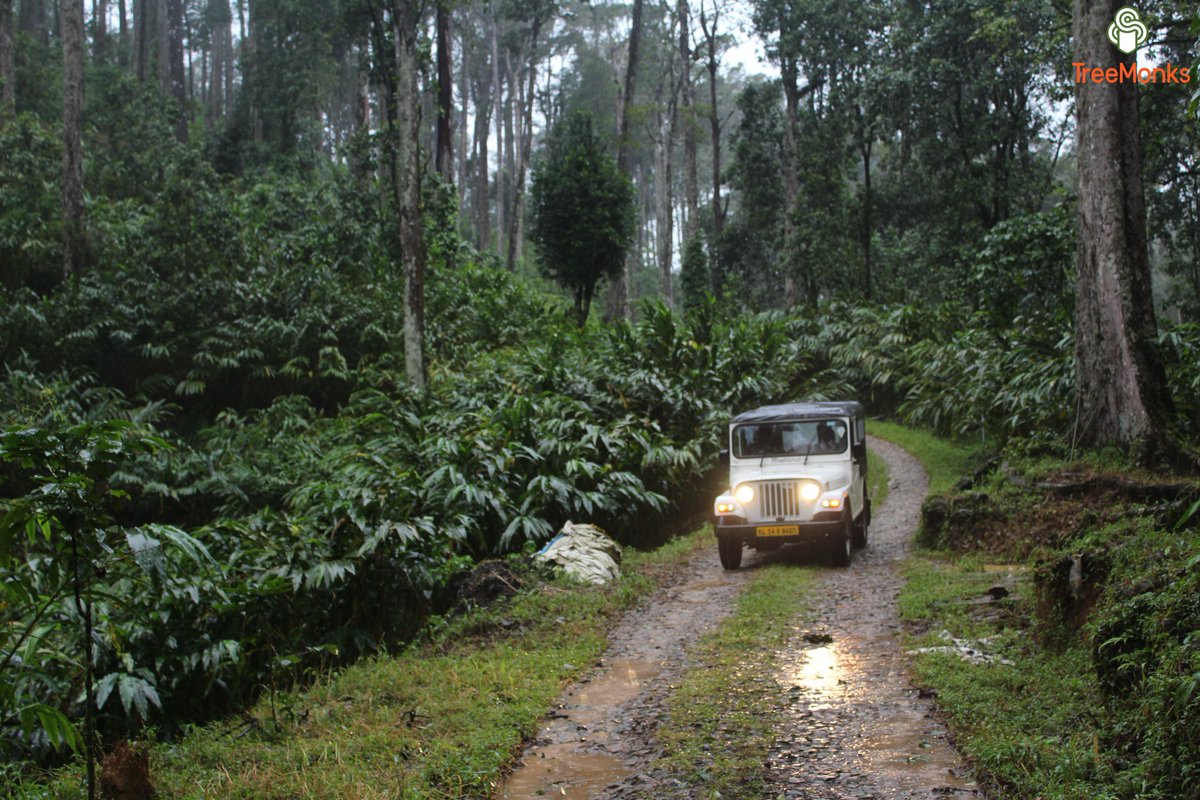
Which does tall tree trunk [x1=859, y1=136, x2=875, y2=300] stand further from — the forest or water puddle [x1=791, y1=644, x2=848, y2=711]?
water puddle [x1=791, y1=644, x2=848, y2=711]

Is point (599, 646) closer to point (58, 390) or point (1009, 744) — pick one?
point (1009, 744)

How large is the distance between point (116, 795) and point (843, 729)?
3.98 metres

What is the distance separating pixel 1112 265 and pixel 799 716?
7.74 m

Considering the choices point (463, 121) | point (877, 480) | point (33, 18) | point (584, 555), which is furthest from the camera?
point (463, 121)

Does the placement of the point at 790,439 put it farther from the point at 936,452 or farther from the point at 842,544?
the point at 936,452

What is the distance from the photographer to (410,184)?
16.1 metres

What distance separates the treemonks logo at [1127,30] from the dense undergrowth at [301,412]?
11.3 feet

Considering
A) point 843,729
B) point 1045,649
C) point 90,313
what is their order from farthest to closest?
point 90,313, point 1045,649, point 843,729

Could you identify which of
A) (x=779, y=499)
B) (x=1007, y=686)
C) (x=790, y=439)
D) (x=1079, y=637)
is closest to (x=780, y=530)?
(x=779, y=499)

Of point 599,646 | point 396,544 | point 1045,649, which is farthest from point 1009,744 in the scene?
point 396,544

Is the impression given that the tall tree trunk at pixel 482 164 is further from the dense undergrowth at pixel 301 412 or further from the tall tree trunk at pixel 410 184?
the tall tree trunk at pixel 410 184

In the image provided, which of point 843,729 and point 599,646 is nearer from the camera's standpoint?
point 843,729

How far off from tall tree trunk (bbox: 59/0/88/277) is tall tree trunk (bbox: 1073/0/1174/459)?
1945cm

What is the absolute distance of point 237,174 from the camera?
34.6 meters
